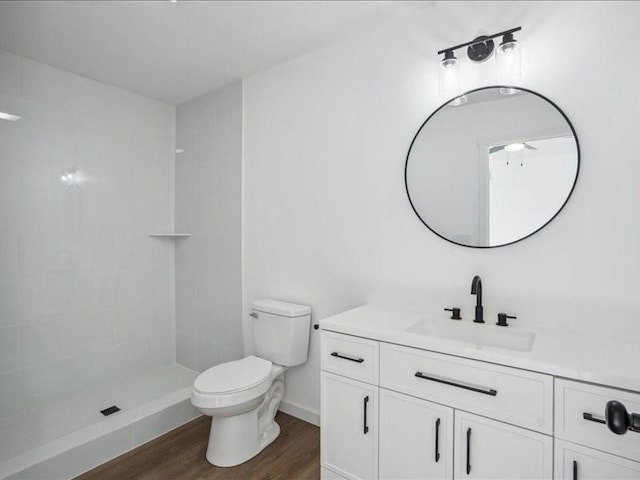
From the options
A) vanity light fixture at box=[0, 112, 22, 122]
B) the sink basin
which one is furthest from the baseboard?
vanity light fixture at box=[0, 112, 22, 122]

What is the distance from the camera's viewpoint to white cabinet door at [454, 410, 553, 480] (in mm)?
1210

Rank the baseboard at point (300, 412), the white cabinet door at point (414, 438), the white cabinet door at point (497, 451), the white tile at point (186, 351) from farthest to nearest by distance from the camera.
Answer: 1. the white tile at point (186, 351)
2. the baseboard at point (300, 412)
3. the white cabinet door at point (414, 438)
4. the white cabinet door at point (497, 451)

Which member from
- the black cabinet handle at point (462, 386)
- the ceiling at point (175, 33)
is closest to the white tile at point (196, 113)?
the ceiling at point (175, 33)

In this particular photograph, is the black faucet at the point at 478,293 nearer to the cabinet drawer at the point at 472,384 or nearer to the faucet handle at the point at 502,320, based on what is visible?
the faucet handle at the point at 502,320

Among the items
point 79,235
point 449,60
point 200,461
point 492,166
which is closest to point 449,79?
point 449,60

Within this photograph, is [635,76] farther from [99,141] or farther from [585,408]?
[99,141]

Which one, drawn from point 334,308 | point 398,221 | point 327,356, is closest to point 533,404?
point 327,356

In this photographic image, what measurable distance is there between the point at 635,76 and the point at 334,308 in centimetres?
180

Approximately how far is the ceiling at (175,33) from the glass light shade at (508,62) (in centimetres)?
59

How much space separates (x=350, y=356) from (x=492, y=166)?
113 cm

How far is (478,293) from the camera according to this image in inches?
66.4

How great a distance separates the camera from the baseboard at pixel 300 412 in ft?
7.85

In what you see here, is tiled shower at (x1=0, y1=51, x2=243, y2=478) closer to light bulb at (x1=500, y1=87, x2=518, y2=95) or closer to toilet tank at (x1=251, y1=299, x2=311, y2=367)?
toilet tank at (x1=251, y1=299, x2=311, y2=367)

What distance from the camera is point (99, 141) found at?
2.83 metres
